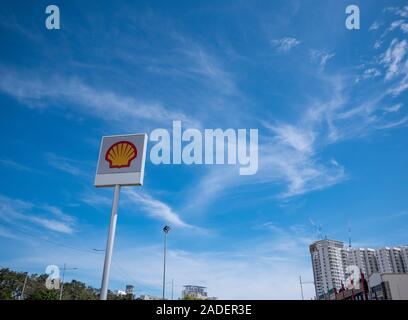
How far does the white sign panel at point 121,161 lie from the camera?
40.1 feet

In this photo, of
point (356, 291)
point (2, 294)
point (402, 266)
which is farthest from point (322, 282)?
point (2, 294)

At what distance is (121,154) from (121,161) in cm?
26

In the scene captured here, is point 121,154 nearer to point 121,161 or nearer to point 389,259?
point 121,161

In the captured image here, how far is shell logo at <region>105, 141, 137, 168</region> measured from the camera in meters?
12.2

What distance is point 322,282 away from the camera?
129125 millimetres

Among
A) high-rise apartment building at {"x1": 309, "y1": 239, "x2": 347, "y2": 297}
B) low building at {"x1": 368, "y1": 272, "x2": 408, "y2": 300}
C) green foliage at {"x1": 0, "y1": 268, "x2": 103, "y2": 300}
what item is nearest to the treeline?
green foliage at {"x1": 0, "y1": 268, "x2": 103, "y2": 300}

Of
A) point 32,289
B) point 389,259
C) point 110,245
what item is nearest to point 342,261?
point 389,259
